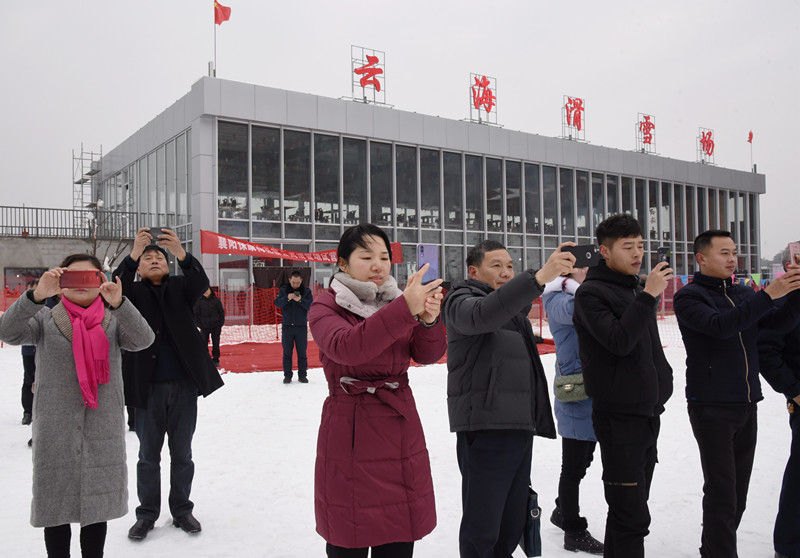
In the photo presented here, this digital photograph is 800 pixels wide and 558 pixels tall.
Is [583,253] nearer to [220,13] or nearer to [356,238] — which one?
[356,238]

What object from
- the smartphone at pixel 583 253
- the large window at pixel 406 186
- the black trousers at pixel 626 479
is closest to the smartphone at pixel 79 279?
the smartphone at pixel 583 253

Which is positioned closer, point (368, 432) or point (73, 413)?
point (368, 432)

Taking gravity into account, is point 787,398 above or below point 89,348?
below

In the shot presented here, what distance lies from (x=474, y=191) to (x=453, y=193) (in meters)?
1.09

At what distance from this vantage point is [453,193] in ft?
75.5

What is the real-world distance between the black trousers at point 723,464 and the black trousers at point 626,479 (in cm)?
41

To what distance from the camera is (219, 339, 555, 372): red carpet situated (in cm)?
1107

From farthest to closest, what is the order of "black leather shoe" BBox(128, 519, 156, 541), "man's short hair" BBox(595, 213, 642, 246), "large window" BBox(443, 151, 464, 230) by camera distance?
1. "large window" BBox(443, 151, 464, 230)
2. "black leather shoe" BBox(128, 519, 156, 541)
3. "man's short hair" BBox(595, 213, 642, 246)

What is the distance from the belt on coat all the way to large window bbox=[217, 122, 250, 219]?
17317 millimetres

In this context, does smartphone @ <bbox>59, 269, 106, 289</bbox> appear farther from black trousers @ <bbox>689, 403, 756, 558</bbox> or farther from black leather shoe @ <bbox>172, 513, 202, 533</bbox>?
black trousers @ <bbox>689, 403, 756, 558</bbox>

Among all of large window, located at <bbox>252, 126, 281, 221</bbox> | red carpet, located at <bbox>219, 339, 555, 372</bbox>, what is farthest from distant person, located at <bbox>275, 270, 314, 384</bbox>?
large window, located at <bbox>252, 126, 281, 221</bbox>

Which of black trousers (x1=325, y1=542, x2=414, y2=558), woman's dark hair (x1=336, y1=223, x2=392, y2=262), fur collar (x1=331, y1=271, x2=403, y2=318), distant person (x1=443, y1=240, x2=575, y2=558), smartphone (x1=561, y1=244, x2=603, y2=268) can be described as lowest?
black trousers (x1=325, y1=542, x2=414, y2=558)

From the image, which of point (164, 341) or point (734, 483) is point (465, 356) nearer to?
point (734, 483)

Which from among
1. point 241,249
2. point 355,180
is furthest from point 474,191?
point 241,249
